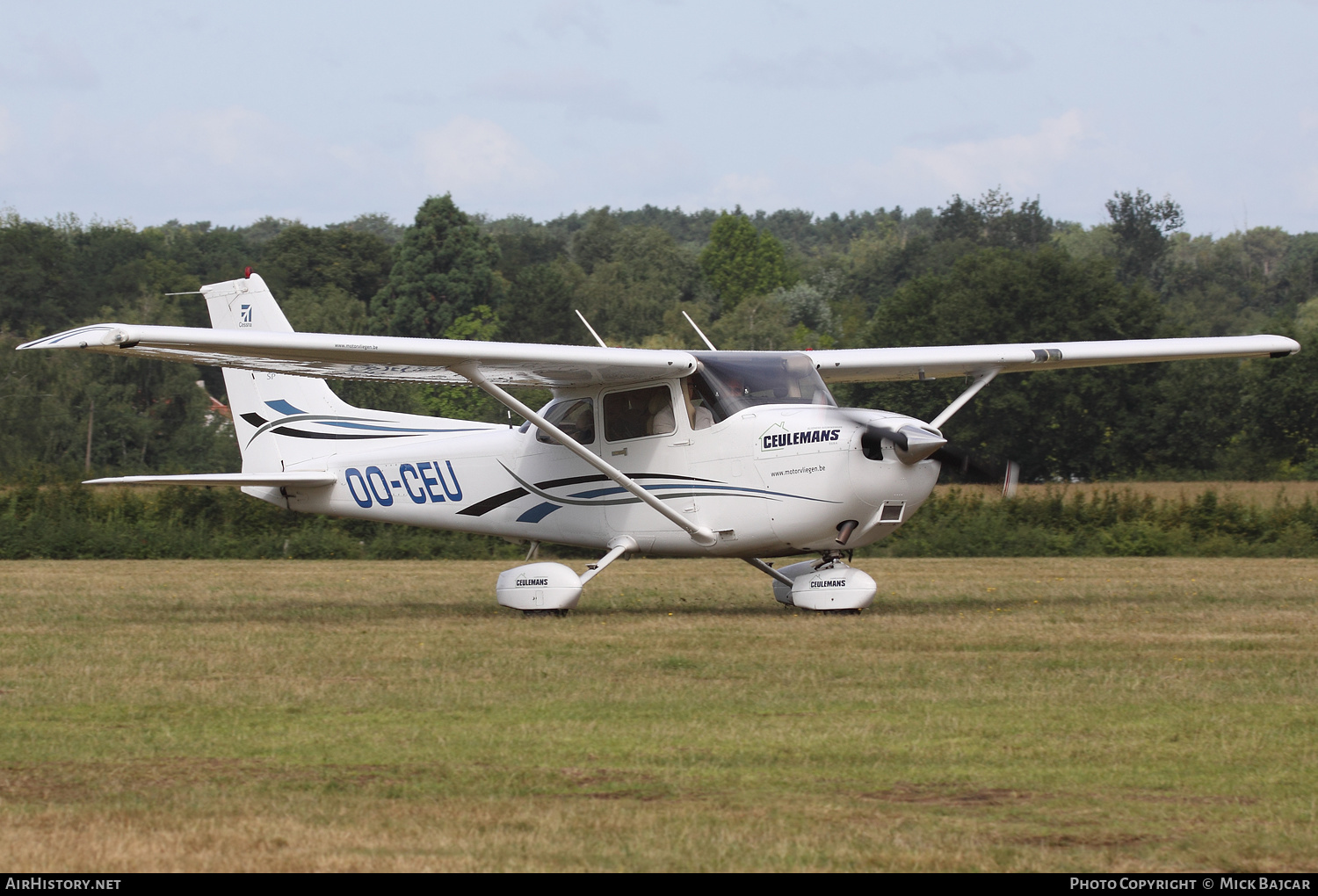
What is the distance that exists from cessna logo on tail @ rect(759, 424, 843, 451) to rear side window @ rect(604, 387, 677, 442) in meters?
0.96

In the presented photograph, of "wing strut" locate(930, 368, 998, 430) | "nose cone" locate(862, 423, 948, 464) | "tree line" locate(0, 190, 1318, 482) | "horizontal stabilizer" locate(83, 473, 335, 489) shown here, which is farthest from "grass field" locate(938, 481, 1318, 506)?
"horizontal stabilizer" locate(83, 473, 335, 489)

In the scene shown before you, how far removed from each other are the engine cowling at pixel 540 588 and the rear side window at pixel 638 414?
1.37 metres

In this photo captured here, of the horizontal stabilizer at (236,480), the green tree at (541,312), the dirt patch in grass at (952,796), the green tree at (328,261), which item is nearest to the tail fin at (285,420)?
the horizontal stabilizer at (236,480)

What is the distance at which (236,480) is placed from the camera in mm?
14219

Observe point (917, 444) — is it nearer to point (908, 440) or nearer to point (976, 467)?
point (908, 440)

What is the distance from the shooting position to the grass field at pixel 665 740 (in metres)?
5.02

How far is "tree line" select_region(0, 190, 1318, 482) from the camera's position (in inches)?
1825

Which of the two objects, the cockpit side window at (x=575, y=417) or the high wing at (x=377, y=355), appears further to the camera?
the cockpit side window at (x=575, y=417)

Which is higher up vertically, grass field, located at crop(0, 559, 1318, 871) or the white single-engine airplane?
the white single-engine airplane

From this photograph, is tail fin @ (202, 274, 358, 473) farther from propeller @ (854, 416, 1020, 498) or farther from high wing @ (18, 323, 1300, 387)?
propeller @ (854, 416, 1020, 498)

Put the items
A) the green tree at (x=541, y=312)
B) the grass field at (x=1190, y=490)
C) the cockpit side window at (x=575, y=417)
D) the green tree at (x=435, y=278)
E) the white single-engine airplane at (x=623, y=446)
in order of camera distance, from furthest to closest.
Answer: the green tree at (x=435, y=278) → the green tree at (x=541, y=312) → the grass field at (x=1190, y=490) → the cockpit side window at (x=575, y=417) → the white single-engine airplane at (x=623, y=446)

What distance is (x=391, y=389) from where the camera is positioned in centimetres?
4331

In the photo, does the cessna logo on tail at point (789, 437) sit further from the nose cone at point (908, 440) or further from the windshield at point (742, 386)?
the windshield at point (742, 386)

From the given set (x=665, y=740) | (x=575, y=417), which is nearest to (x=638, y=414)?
(x=575, y=417)
